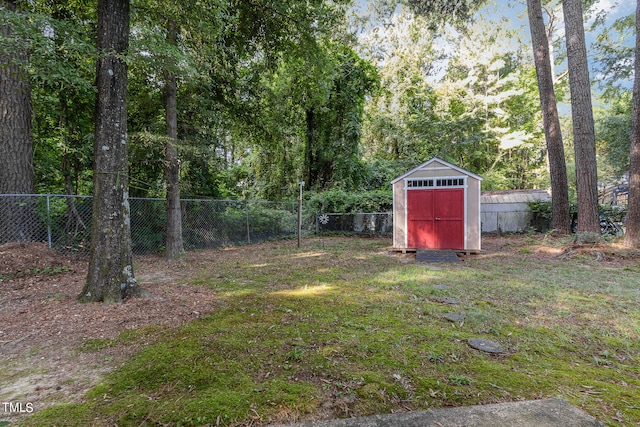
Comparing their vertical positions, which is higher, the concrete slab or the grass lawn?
the concrete slab

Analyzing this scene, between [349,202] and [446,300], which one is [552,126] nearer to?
[349,202]

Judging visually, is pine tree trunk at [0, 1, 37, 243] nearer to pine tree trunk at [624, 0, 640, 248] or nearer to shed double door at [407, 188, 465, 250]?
shed double door at [407, 188, 465, 250]

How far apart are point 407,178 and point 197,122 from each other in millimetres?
6233

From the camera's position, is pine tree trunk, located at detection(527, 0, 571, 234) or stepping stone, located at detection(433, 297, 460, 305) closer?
stepping stone, located at detection(433, 297, 460, 305)

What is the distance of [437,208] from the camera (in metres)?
8.66

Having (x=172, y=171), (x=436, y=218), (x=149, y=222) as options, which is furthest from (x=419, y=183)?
(x=149, y=222)

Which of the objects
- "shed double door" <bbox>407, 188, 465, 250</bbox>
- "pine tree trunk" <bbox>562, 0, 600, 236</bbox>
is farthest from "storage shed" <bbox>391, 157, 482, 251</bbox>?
"pine tree trunk" <bbox>562, 0, 600, 236</bbox>

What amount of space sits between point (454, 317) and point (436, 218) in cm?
579

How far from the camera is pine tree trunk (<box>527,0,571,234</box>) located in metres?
9.64

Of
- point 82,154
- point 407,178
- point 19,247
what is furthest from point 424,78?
point 19,247

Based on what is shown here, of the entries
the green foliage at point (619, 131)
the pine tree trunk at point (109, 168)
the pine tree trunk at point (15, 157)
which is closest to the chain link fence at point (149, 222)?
the pine tree trunk at point (15, 157)

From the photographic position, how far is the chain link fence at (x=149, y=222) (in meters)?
5.50

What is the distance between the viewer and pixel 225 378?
6.55 feet

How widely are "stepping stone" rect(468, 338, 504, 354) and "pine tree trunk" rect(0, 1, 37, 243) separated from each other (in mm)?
7422
